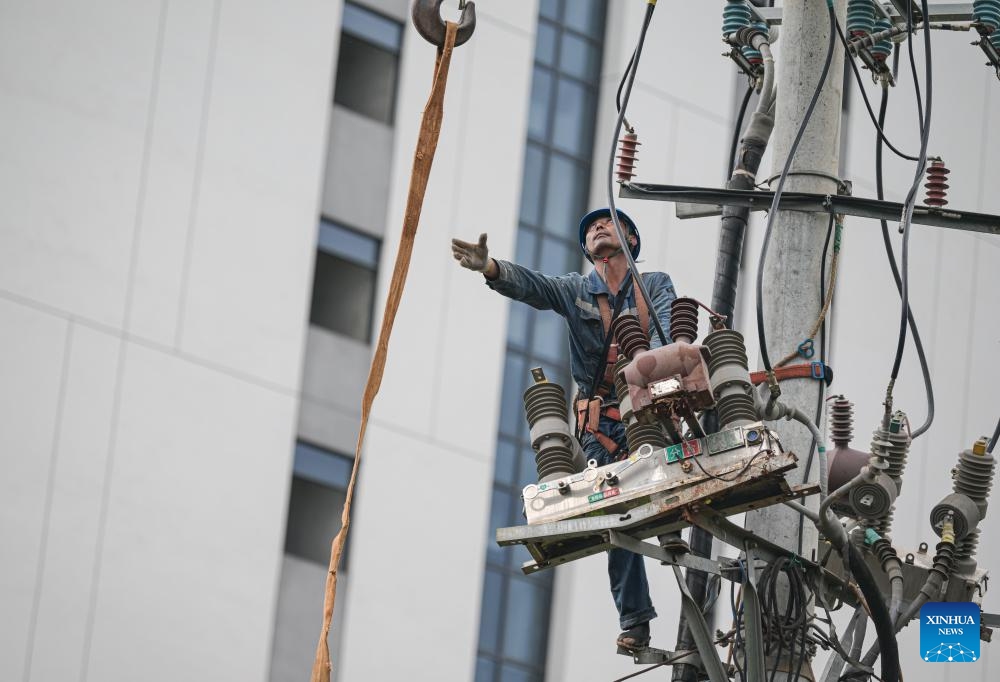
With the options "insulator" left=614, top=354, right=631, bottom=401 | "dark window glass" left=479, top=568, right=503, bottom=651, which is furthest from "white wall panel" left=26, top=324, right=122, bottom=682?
"insulator" left=614, top=354, right=631, bottom=401

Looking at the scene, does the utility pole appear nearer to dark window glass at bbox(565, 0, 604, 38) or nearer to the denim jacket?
the denim jacket

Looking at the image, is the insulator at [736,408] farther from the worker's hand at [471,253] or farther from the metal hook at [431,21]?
the metal hook at [431,21]

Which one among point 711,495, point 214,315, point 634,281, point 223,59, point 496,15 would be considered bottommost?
point 711,495

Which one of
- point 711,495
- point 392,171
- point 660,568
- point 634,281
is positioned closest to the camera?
point 711,495

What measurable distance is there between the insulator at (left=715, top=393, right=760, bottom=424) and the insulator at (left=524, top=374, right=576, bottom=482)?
0.96m

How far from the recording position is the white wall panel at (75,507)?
24.6 meters

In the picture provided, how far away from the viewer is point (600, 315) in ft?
37.2

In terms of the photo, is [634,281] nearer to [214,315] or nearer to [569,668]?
[214,315]

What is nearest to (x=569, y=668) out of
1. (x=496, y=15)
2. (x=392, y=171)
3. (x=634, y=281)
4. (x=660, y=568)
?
(x=660, y=568)

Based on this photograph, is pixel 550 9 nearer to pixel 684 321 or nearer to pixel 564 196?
pixel 564 196

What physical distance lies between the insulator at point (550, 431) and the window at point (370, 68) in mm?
19297

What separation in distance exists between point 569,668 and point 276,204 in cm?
871

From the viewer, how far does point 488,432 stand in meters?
29.5

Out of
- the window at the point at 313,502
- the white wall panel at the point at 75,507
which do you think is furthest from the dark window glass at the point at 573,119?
the white wall panel at the point at 75,507
